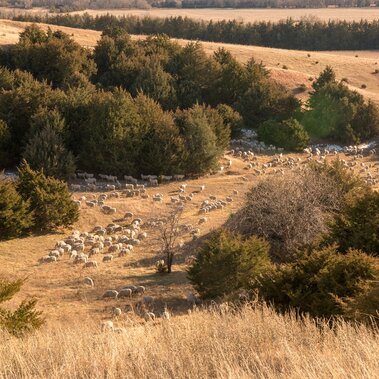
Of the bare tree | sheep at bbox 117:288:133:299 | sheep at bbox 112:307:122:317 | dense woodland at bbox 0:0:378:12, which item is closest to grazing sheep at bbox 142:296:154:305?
sheep at bbox 117:288:133:299

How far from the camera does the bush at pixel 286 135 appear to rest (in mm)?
34656

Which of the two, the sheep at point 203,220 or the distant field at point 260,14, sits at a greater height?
the distant field at point 260,14

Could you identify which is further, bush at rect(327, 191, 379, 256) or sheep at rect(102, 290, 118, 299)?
sheep at rect(102, 290, 118, 299)

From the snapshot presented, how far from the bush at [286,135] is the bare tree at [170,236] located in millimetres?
13404

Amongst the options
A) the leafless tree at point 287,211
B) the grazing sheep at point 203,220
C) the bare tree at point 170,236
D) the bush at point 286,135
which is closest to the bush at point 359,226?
the leafless tree at point 287,211

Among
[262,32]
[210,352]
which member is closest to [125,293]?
[210,352]

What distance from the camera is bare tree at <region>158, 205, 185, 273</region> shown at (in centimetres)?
1690

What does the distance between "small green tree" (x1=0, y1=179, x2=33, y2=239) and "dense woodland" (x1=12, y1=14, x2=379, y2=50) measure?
5312 centimetres

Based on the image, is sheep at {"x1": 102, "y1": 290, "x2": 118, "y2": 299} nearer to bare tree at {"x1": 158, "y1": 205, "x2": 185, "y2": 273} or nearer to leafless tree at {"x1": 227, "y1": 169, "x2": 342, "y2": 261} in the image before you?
bare tree at {"x1": 158, "y1": 205, "x2": 185, "y2": 273}

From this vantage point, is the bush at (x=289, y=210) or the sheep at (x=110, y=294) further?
the bush at (x=289, y=210)

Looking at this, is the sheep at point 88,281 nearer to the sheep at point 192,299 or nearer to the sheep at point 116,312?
the sheep at point 116,312

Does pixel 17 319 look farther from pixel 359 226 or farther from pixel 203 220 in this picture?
pixel 203 220

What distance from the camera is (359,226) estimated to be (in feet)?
47.9

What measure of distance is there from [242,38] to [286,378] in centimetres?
6581
